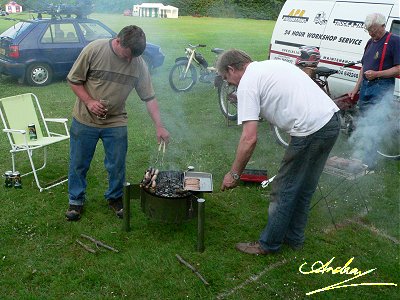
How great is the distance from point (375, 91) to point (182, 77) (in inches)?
211

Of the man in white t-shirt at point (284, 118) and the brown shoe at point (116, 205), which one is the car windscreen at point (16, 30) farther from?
the man in white t-shirt at point (284, 118)

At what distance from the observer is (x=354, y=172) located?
14.5 feet

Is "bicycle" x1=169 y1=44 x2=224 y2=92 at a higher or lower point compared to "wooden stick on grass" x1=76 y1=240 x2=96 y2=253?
higher

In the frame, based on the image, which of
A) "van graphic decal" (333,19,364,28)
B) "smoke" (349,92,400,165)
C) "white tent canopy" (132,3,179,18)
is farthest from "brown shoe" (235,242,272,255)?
"white tent canopy" (132,3,179,18)

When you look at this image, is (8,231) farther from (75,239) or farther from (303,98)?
(303,98)

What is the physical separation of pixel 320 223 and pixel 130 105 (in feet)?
18.8

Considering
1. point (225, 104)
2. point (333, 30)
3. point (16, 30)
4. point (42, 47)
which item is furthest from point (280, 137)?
point (16, 30)

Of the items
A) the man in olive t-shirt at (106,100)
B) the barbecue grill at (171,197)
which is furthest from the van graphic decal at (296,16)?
the barbecue grill at (171,197)

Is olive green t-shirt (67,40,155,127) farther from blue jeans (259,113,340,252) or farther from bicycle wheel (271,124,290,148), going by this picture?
bicycle wheel (271,124,290,148)

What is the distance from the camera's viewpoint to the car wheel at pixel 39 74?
10.5 metres

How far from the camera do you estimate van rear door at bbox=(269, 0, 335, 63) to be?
7535 millimetres

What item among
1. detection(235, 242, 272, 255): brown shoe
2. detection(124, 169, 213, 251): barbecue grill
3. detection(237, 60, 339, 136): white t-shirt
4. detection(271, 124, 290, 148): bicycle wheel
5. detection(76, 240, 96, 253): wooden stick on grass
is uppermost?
detection(237, 60, 339, 136): white t-shirt

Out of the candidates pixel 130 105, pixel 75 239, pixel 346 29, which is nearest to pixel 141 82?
pixel 75 239

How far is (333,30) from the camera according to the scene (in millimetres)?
7273
